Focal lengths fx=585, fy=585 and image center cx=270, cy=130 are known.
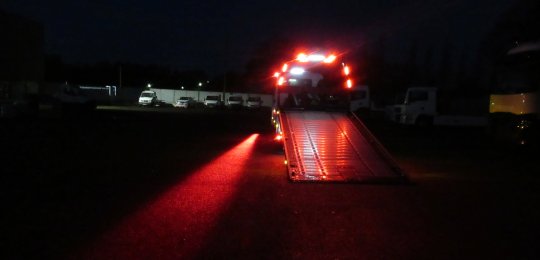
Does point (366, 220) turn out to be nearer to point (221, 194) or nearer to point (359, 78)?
point (221, 194)

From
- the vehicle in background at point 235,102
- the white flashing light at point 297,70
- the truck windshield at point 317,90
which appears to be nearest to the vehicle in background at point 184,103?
the vehicle in background at point 235,102

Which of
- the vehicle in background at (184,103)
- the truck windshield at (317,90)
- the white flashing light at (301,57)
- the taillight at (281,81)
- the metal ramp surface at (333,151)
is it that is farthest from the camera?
the vehicle in background at (184,103)

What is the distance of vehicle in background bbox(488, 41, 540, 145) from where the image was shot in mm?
16844

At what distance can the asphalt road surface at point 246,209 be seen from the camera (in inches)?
258

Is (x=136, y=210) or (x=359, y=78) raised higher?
(x=359, y=78)

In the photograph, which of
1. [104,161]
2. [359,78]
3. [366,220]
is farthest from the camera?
[359,78]

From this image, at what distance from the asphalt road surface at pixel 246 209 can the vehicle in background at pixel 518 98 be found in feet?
4.23

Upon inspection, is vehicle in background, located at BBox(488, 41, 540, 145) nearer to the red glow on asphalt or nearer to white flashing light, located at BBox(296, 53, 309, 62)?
white flashing light, located at BBox(296, 53, 309, 62)

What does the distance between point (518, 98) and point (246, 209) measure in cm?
1211

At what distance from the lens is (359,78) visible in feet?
229

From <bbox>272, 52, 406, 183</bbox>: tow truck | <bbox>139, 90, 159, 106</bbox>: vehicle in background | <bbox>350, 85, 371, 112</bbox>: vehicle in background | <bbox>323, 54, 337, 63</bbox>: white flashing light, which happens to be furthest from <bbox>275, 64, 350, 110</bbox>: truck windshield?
<bbox>139, 90, 159, 106</bbox>: vehicle in background

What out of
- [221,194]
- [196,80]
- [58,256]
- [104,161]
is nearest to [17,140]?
[104,161]

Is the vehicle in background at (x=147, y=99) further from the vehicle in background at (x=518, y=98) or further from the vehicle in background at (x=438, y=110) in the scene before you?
the vehicle in background at (x=518, y=98)

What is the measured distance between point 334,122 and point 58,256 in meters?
11.3
